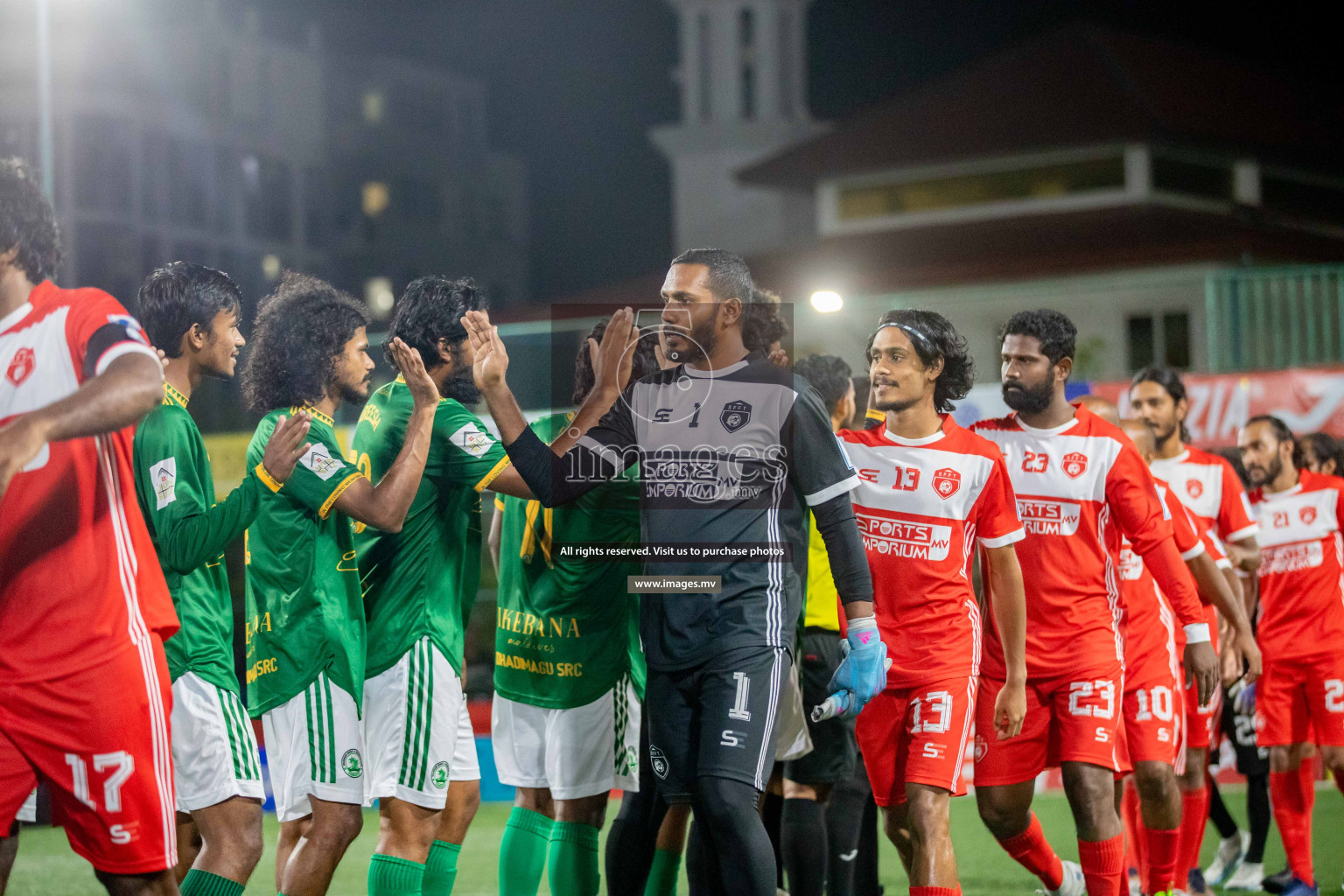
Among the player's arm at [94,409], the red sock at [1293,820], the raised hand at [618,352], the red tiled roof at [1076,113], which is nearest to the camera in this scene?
the player's arm at [94,409]

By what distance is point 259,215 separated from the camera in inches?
1982

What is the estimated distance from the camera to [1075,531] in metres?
5.68

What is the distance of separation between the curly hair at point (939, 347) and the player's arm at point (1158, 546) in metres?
0.77

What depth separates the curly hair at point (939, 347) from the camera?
527 centimetres

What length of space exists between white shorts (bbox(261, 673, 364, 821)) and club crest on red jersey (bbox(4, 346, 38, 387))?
1.56 metres

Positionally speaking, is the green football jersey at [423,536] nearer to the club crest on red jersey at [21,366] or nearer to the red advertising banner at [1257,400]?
the club crest on red jersey at [21,366]

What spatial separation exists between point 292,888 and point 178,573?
1.09 metres

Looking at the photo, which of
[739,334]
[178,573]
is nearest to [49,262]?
[178,573]

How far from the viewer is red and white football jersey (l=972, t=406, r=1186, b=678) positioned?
5570 millimetres

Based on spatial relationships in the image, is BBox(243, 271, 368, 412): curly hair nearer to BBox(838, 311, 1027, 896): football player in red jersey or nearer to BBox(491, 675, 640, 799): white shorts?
BBox(491, 675, 640, 799): white shorts

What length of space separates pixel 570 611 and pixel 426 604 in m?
0.60

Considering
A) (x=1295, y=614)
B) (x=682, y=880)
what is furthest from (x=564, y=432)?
(x=1295, y=614)

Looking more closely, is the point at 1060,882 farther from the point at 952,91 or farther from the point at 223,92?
the point at 223,92

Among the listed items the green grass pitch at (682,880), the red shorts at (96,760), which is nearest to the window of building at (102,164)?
the green grass pitch at (682,880)
